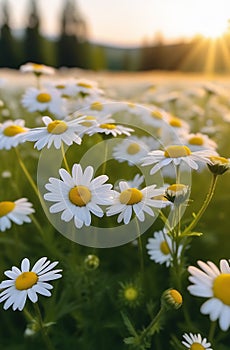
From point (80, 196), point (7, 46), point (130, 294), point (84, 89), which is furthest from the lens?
point (7, 46)

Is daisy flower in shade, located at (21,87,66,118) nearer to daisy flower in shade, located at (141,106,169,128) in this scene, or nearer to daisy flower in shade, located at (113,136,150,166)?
daisy flower in shade, located at (113,136,150,166)

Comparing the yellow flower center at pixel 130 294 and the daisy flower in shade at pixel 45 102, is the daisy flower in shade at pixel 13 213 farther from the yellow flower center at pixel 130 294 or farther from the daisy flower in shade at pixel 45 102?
the daisy flower in shade at pixel 45 102

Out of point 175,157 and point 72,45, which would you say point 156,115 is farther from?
point 72,45

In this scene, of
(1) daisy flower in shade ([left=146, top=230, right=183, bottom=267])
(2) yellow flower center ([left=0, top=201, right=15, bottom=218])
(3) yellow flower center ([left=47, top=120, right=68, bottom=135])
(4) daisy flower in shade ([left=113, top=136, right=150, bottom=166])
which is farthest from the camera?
(4) daisy flower in shade ([left=113, top=136, right=150, bottom=166])

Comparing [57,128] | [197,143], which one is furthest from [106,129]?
[197,143]

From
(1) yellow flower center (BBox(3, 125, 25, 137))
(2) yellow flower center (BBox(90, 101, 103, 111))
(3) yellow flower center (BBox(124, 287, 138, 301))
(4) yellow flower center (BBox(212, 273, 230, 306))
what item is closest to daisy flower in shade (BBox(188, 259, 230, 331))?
(4) yellow flower center (BBox(212, 273, 230, 306))

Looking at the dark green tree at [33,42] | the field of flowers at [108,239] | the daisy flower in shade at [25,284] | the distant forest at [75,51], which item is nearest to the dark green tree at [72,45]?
the distant forest at [75,51]

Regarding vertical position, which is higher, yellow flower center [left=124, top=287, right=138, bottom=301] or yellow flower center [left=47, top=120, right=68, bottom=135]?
yellow flower center [left=47, top=120, right=68, bottom=135]
